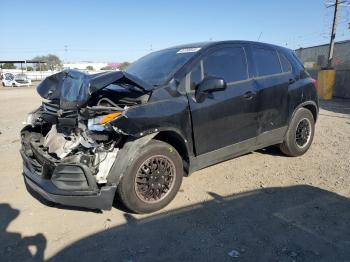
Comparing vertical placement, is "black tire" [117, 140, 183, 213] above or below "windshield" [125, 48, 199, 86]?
below

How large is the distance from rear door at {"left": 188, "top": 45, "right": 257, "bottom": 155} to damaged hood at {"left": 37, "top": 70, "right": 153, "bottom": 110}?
769 millimetres

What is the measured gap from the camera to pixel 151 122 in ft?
12.4

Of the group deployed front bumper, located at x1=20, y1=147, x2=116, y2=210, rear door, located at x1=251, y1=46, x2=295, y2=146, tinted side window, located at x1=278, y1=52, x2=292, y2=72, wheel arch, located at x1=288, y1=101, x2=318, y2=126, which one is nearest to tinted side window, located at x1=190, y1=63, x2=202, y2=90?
rear door, located at x1=251, y1=46, x2=295, y2=146

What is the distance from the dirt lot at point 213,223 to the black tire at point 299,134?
0.48 meters

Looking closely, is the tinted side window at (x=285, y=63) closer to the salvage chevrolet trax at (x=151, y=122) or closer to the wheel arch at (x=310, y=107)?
the salvage chevrolet trax at (x=151, y=122)

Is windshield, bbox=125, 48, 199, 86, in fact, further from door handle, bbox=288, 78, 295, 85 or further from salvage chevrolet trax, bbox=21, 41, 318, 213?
door handle, bbox=288, 78, 295, 85

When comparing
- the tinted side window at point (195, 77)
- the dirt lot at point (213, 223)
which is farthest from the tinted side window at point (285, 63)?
the tinted side window at point (195, 77)

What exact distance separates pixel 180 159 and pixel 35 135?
2.05 m

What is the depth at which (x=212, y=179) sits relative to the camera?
4992 millimetres

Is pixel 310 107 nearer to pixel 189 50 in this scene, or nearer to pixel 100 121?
pixel 189 50

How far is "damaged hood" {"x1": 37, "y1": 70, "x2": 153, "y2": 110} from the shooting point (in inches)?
146

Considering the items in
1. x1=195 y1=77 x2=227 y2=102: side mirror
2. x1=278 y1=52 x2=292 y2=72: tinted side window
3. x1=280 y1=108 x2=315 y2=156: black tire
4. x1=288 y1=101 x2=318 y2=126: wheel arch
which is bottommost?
x1=280 y1=108 x2=315 y2=156: black tire

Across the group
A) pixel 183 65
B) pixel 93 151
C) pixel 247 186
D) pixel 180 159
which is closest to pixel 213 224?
pixel 180 159

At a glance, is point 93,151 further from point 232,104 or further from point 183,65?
point 232,104
